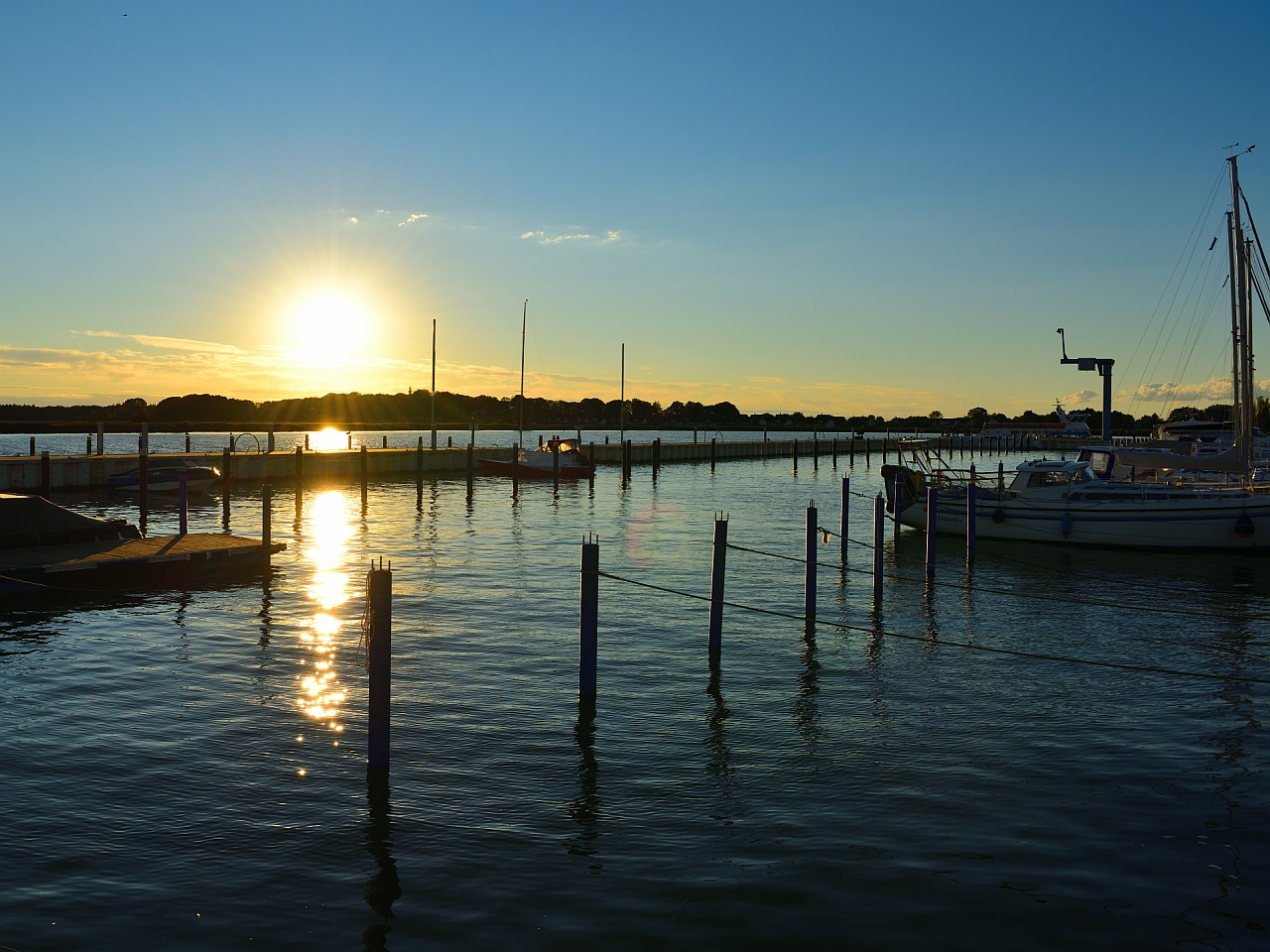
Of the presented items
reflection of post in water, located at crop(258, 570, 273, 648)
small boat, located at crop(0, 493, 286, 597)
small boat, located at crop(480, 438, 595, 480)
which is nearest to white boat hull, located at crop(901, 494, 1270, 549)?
reflection of post in water, located at crop(258, 570, 273, 648)

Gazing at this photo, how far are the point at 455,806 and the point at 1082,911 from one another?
5.90 metres

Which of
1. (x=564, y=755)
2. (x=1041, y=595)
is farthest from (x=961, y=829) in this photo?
(x=1041, y=595)

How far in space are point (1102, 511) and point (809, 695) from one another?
74.1 feet

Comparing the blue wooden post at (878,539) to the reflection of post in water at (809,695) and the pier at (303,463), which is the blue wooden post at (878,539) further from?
the pier at (303,463)

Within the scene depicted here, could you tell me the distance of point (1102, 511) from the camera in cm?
3375

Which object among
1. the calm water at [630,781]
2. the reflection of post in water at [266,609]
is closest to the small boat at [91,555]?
the calm water at [630,781]

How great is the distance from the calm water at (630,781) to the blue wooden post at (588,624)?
44cm

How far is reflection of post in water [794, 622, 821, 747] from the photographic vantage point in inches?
532

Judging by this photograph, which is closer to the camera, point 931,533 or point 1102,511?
point 931,533

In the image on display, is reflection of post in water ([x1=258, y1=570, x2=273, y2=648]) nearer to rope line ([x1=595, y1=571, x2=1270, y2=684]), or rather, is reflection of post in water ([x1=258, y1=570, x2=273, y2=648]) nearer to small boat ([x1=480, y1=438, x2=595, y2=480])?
rope line ([x1=595, y1=571, x2=1270, y2=684])

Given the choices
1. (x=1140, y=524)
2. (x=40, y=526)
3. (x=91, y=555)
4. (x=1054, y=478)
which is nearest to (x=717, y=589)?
(x=91, y=555)

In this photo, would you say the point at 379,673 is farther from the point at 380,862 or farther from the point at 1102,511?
the point at 1102,511

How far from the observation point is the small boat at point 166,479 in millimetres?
52656

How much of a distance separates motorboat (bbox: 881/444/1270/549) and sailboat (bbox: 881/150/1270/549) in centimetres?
3
